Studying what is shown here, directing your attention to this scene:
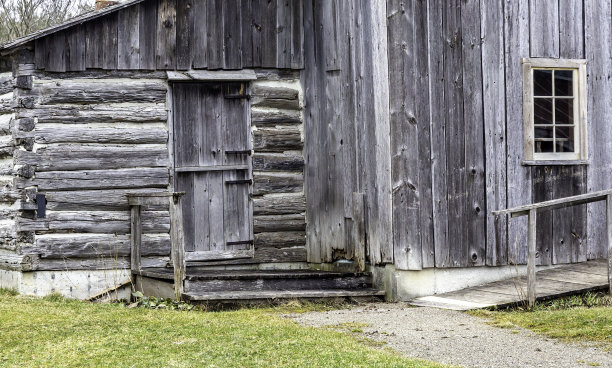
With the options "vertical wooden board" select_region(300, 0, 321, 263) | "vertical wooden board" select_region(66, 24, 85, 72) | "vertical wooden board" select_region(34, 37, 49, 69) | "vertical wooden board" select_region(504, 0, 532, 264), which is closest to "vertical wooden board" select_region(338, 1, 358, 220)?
"vertical wooden board" select_region(300, 0, 321, 263)

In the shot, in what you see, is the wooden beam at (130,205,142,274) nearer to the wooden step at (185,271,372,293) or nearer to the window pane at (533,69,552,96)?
the wooden step at (185,271,372,293)

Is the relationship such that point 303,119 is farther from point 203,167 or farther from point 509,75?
point 509,75

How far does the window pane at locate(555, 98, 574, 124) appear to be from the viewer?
1160cm

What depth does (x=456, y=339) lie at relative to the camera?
8273mm

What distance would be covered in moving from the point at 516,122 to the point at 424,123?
124cm

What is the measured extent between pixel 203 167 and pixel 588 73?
5113 mm

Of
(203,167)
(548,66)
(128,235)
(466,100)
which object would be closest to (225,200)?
(203,167)

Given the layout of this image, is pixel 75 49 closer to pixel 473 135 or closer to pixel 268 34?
pixel 268 34

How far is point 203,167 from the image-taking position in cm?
1230

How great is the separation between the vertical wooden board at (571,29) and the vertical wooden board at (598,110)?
9 centimetres

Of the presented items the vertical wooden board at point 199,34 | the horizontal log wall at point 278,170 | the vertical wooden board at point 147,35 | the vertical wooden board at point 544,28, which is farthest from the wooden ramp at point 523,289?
the vertical wooden board at point 147,35

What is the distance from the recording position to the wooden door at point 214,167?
12281 millimetres

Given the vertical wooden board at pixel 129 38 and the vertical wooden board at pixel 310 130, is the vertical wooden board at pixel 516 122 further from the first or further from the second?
the vertical wooden board at pixel 129 38

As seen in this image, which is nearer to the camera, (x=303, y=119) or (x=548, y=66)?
(x=548, y=66)
